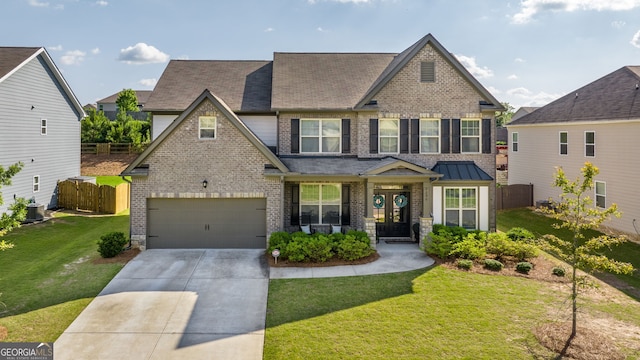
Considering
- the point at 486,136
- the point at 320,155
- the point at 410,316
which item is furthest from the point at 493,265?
the point at 320,155

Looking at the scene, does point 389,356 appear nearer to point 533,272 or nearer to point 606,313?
point 606,313

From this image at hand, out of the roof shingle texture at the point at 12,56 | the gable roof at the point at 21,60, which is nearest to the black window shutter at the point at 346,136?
the gable roof at the point at 21,60

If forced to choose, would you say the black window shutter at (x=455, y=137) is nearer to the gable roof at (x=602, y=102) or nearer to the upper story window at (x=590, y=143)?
the gable roof at (x=602, y=102)

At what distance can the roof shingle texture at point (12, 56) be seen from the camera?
70.5ft

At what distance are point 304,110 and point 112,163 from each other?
Answer: 30.3m

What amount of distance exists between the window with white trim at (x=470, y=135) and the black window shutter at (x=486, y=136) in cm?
22

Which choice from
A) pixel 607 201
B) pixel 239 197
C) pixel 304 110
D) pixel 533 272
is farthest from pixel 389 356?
pixel 607 201

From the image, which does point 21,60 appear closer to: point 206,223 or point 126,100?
point 206,223

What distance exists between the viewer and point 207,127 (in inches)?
663

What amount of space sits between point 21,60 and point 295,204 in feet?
56.7

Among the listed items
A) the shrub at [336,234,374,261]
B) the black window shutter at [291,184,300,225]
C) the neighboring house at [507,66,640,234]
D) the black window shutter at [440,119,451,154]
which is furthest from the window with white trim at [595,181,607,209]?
the black window shutter at [291,184,300,225]

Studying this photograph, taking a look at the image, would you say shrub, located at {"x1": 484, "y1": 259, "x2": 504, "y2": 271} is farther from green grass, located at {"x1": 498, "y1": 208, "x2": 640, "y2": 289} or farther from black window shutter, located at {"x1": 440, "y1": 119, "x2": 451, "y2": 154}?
black window shutter, located at {"x1": 440, "y1": 119, "x2": 451, "y2": 154}

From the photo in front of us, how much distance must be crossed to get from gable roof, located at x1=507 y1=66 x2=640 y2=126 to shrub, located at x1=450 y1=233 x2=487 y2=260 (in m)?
10.5

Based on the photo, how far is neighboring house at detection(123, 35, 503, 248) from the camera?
1684cm
